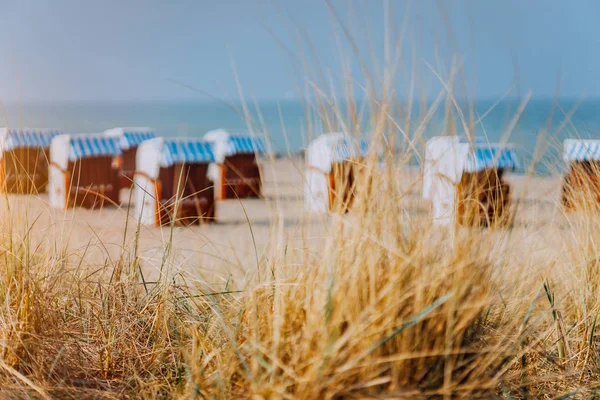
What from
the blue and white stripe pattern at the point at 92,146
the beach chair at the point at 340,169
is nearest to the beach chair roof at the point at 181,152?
the blue and white stripe pattern at the point at 92,146

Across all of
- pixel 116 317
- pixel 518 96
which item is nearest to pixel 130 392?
pixel 116 317

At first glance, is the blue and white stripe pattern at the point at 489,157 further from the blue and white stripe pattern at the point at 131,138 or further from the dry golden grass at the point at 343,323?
the blue and white stripe pattern at the point at 131,138

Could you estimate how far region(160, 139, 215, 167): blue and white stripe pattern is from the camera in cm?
769

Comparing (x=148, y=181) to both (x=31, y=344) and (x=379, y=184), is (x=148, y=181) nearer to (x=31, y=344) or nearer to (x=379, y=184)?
(x=31, y=344)

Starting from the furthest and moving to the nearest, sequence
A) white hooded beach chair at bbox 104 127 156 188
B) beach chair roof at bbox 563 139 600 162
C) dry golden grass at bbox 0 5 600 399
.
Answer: white hooded beach chair at bbox 104 127 156 188, beach chair roof at bbox 563 139 600 162, dry golden grass at bbox 0 5 600 399

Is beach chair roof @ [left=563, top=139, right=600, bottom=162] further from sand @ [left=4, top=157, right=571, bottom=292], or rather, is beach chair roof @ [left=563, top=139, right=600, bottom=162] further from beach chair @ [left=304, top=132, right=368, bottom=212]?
beach chair @ [left=304, top=132, right=368, bottom=212]

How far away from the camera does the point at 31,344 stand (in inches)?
76.9

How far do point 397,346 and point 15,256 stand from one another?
125 cm

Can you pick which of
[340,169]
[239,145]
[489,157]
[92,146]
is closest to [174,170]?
[92,146]

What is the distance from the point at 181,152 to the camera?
768cm

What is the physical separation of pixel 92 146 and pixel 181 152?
1.92 meters

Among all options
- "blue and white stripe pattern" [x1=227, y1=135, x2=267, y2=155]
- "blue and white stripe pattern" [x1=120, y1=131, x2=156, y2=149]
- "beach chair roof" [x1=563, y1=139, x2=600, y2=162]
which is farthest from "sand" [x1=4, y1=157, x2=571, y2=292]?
"blue and white stripe pattern" [x1=120, y1=131, x2=156, y2=149]

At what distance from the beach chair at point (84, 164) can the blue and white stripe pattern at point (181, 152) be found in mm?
1442

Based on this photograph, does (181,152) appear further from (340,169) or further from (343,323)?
(343,323)
